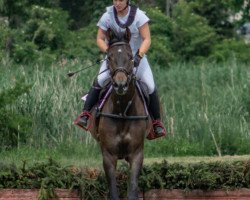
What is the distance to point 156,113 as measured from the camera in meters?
12.9

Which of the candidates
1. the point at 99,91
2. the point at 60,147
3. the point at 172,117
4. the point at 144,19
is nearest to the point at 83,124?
the point at 99,91

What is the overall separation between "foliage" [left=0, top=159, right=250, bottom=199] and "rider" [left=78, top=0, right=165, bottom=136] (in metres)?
0.73

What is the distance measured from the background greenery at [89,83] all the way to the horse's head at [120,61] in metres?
5.14

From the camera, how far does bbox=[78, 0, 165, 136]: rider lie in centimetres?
1233

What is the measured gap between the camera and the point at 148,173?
13320 millimetres

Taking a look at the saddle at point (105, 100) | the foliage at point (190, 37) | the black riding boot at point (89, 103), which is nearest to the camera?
the saddle at point (105, 100)

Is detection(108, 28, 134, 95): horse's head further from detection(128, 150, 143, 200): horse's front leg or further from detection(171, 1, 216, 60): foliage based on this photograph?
detection(171, 1, 216, 60): foliage

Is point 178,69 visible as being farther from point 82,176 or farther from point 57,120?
point 82,176

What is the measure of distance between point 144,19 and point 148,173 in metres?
2.18

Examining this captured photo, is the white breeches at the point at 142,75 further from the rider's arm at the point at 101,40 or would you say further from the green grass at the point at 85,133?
the green grass at the point at 85,133

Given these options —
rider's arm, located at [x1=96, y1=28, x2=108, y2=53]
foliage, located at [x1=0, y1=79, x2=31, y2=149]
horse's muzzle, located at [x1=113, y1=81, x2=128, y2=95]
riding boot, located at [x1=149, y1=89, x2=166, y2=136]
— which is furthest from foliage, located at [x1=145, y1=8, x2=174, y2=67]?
horse's muzzle, located at [x1=113, y1=81, x2=128, y2=95]

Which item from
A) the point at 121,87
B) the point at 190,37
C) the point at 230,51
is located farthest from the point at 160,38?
the point at 121,87

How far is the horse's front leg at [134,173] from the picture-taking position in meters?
12.0

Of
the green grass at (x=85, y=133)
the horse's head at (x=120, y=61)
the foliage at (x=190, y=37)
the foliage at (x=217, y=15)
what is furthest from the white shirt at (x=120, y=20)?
the foliage at (x=217, y=15)
